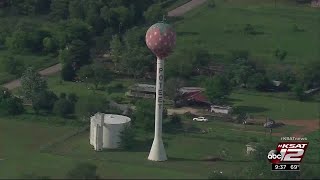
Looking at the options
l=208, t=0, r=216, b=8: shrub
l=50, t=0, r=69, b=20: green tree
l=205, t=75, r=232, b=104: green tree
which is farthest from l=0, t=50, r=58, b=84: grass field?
l=208, t=0, r=216, b=8: shrub

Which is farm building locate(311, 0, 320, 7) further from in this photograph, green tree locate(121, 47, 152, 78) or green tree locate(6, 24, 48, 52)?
green tree locate(6, 24, 48, 52)

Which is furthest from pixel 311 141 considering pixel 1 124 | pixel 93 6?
pixel 93 6

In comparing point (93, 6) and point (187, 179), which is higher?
point (93, 6)

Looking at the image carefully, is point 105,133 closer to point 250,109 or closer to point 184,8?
point 250,109

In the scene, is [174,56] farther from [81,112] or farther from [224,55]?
[81,112]

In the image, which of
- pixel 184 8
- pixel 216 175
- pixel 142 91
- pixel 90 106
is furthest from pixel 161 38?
pixel 184 8

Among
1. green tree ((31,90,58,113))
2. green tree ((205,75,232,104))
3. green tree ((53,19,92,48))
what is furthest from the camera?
green tree ((53,19,92,48))
